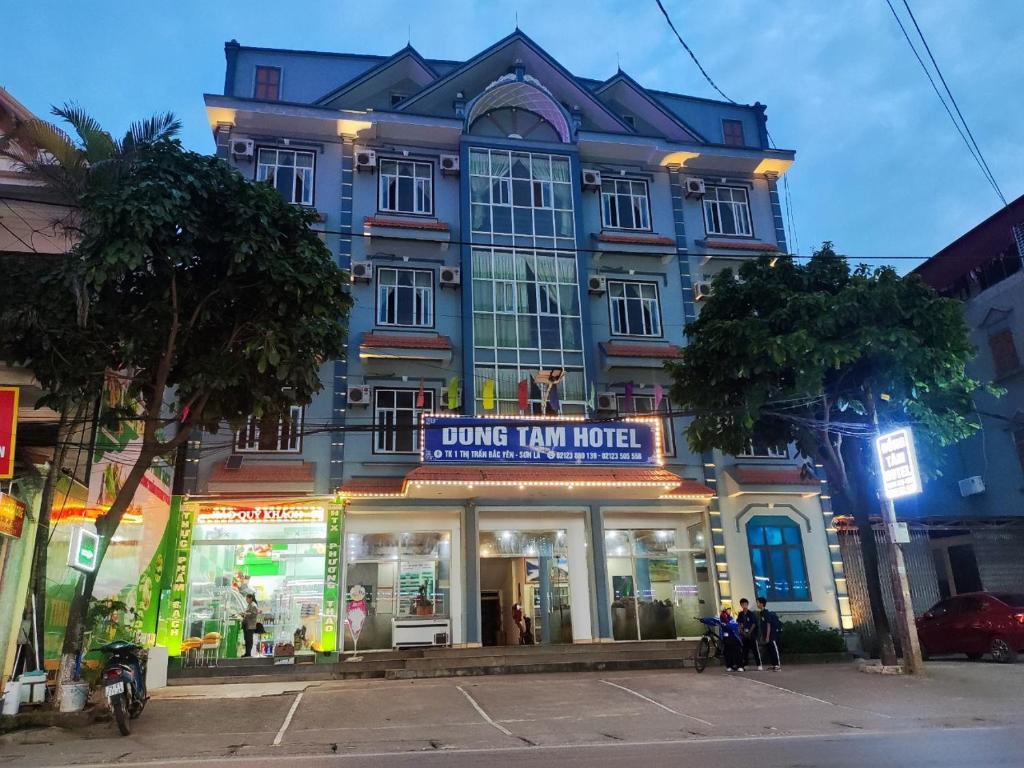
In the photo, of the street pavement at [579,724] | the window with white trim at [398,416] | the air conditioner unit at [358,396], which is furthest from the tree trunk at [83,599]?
the window with white trim at [398,416]

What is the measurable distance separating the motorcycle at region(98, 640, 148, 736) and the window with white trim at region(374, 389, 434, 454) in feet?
26.6

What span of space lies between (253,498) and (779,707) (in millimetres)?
11212

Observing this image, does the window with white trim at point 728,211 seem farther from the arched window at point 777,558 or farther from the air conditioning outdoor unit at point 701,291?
the arched window at point 777,558

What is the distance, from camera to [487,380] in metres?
18.6

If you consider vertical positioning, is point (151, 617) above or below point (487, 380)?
below

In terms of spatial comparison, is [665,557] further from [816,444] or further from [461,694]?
[461,694]

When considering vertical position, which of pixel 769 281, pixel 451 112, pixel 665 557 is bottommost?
pixel 665 557

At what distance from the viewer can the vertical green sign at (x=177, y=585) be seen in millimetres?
15898

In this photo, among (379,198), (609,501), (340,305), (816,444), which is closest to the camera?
(340,305)

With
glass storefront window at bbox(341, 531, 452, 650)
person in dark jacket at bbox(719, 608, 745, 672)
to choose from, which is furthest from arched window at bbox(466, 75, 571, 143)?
person in dark jacket at bbox(719, 608, 745, 672)

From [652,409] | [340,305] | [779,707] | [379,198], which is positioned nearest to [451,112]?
[379,198]

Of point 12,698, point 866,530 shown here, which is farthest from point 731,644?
point 12,698

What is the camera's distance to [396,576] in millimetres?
17438

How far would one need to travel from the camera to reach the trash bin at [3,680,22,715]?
958 centimetres
